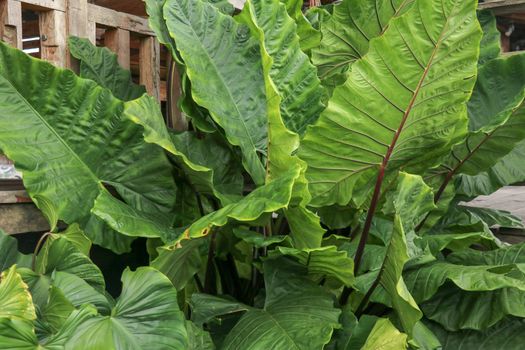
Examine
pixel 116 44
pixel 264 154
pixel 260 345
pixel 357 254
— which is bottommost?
pixel 260 345

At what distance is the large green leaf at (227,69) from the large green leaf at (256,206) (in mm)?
291

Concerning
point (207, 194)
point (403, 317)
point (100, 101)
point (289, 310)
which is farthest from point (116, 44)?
point (403, 317)

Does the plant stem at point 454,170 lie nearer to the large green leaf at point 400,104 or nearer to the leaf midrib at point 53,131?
the large green leaf at point 400,104

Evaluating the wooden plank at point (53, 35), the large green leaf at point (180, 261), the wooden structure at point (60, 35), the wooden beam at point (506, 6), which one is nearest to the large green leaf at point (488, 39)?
the wooden beam at point (506, 6)

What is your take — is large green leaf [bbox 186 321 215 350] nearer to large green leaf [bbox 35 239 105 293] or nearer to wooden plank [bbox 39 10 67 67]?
large green leaf [bbox 35 239 105 293]

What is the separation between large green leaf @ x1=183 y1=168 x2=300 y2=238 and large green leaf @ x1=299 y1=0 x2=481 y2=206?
0.25 metres

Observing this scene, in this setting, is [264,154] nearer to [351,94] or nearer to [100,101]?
[351,94]

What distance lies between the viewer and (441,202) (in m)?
1.87

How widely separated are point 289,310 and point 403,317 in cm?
24

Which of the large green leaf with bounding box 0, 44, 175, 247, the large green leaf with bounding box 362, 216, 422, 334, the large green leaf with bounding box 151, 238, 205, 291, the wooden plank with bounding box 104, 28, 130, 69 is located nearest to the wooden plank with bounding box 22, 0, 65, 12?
the wooden plank with bounding box 104, 28, 130, 69

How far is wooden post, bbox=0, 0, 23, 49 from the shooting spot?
167 cm

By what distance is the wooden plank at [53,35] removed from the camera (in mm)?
1793

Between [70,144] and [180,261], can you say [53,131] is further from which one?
[180,261]

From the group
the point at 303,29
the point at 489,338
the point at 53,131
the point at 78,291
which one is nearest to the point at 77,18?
the point at 53,131
